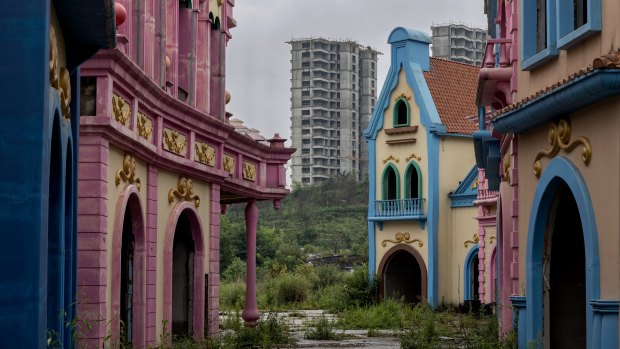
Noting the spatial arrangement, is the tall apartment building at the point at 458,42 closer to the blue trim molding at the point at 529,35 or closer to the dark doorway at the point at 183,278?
the dark doorway at the point at 183,278

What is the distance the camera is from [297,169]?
107 m

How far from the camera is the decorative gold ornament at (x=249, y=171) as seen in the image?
2477cm

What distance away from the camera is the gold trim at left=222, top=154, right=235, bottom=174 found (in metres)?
23.2

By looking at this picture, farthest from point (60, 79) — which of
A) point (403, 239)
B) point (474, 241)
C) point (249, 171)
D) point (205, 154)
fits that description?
point (403, 239)

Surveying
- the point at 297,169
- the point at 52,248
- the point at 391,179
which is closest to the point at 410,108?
the point at 391,179

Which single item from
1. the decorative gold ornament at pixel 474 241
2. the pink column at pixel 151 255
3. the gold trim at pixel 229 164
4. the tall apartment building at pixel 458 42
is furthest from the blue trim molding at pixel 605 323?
the tall apartment building at pixel 458 42

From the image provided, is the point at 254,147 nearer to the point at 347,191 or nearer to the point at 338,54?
the point at 347,191

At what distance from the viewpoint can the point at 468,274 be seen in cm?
3678

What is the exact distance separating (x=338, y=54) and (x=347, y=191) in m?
24.9

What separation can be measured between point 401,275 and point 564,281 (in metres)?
25.9

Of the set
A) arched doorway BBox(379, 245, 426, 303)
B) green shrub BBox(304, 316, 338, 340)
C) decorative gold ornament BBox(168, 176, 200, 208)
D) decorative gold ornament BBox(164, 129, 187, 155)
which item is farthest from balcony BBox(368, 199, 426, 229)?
decorative gold ornament BBox(164, 129, 187, 155)

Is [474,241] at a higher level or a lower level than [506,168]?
lower

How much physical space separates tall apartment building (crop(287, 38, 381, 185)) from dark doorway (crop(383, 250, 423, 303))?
64.2 meters

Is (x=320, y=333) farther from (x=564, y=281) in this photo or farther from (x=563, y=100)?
(x=563, y=100)
